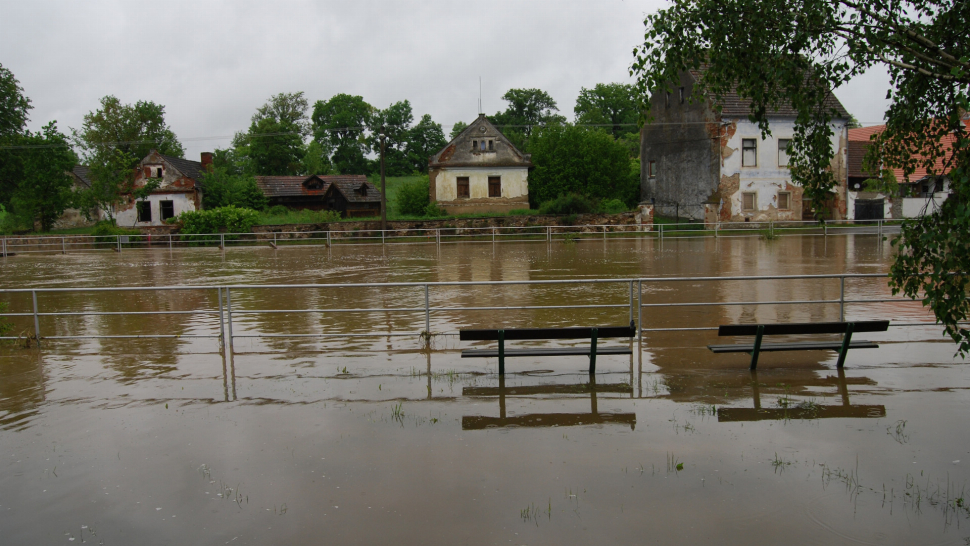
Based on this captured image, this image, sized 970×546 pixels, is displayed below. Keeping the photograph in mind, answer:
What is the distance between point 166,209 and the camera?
181 feet

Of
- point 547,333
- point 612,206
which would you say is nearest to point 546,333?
point 547,333

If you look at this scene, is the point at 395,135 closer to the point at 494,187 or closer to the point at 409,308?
the point at 494,187

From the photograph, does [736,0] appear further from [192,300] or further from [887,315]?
[192,300]

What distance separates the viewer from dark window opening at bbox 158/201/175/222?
181 feet

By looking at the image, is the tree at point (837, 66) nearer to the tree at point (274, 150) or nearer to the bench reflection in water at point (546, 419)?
the bench reflection in water at point (546, 419)

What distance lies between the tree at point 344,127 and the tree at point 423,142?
6.21 metres

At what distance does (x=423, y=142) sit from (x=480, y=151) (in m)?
32.8

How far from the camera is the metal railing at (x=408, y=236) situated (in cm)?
3709

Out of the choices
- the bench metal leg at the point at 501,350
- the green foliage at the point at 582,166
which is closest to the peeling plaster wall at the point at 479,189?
the green foliage at the point at 582,166

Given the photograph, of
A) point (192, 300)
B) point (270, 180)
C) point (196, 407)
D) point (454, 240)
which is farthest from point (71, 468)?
point (270, 180)

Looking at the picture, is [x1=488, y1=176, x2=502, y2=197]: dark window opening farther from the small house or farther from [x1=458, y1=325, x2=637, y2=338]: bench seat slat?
[x1=458, y1=325, x2=637, y2=338]: bench seat slat

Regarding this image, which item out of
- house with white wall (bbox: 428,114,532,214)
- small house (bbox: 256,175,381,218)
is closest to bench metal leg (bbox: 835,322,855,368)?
house with white wall (bbox: 428,114,532,214)

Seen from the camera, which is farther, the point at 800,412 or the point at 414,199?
the point at 414,199

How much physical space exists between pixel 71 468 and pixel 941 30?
748cm
